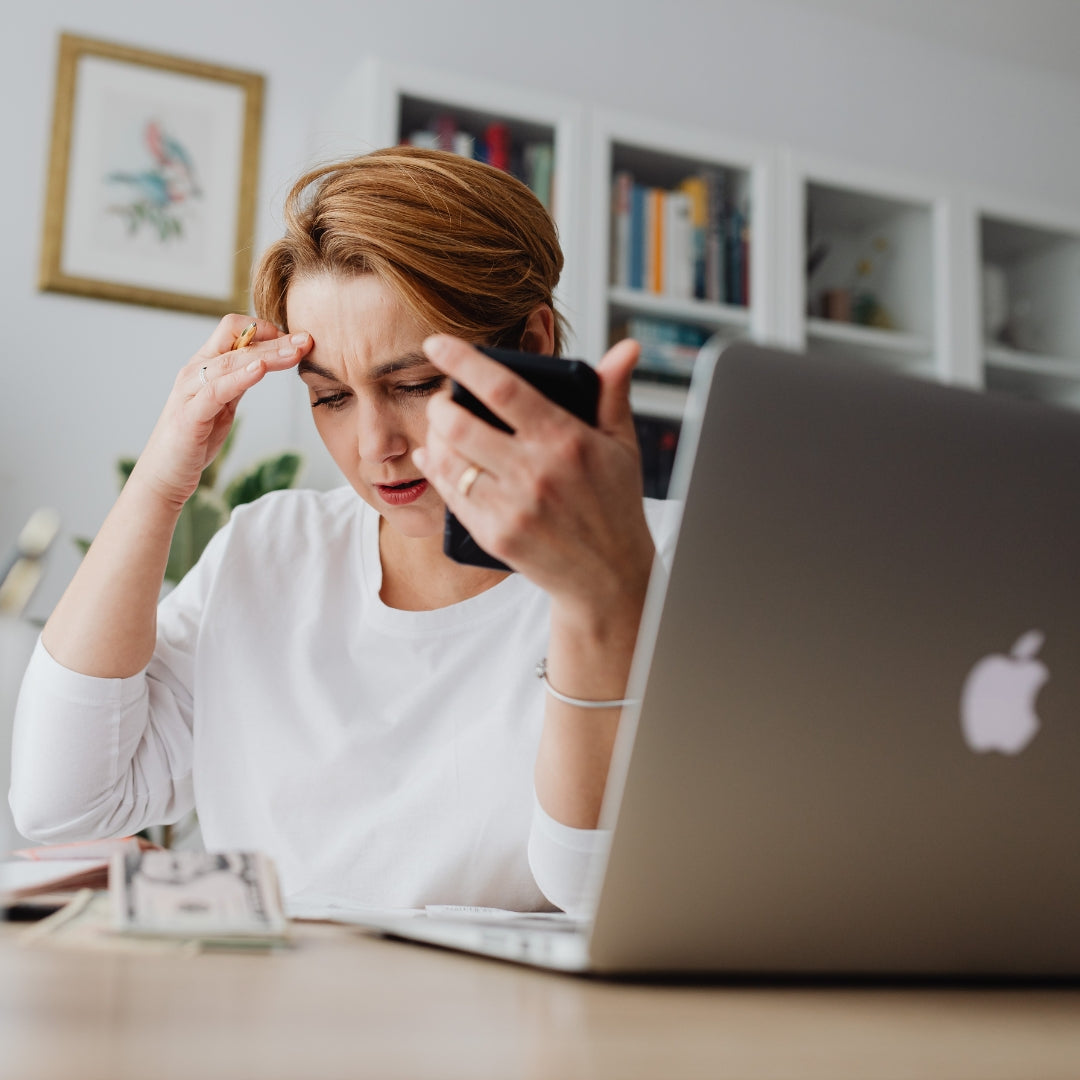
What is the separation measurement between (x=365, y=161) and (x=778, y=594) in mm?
901

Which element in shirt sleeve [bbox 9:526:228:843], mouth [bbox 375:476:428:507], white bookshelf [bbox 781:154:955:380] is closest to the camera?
shirt sleeve [bbox 9:526:228:843]

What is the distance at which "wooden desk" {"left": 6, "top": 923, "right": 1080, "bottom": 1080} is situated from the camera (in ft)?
1.09

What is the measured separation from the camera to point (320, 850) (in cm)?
112

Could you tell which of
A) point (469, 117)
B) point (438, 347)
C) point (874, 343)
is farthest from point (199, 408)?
point (874, 343)

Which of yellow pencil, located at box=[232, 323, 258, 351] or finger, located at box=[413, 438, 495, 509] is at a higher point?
yellow pencil, located at box=[232, 323, 258, 351]

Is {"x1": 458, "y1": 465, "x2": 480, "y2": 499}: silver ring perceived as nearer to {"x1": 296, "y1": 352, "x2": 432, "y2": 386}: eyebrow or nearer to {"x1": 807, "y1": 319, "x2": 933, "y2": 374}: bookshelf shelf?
{"x1": 296, "y1": 352, "x2": 432, "y2": 386}: eyebrow

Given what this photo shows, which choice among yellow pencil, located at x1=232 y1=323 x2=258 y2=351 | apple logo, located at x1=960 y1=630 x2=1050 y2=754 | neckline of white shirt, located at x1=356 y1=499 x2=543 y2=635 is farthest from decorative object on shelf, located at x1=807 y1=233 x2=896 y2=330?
apple logo, located at x1=960 y1=630 x2=1050 y2=754

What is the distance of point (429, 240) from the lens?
111 centimetres

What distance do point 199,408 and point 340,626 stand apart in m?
0.28

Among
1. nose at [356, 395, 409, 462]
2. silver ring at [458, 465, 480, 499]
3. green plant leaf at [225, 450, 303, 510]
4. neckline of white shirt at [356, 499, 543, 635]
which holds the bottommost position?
neckline of white shirt at [356, 499, 543, 635]

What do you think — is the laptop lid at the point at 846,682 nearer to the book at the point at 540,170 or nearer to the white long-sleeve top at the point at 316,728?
the white long-sleeve top at the point at 316,728

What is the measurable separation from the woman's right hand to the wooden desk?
0.62 m

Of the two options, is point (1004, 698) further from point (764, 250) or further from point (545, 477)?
point (764, 250)

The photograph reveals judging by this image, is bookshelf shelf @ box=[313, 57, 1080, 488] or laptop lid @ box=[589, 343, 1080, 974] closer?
laptop lid @ box=[589, 343, 1080, 974]
